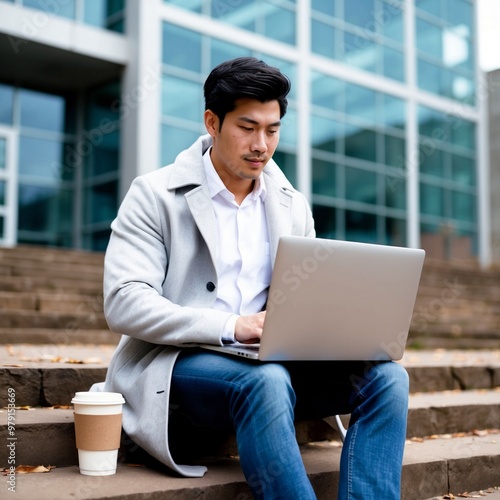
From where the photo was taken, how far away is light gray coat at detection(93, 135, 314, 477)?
7.66ft

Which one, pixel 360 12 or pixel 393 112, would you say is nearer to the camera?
pixel 360 12

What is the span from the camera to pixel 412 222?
17.0m

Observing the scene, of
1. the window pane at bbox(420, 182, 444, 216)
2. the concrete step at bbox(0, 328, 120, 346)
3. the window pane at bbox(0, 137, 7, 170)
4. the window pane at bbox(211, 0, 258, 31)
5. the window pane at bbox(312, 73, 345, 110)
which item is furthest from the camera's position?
the window pane at bbox(420, 182, 444, 216)

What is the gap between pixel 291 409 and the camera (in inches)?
86.5

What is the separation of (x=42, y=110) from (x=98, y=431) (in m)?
12.7

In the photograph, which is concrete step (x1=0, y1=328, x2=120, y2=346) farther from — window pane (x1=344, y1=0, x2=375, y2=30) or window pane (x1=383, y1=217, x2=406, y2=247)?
window pane (x1=344, y1=0, x2=375, y2=30)

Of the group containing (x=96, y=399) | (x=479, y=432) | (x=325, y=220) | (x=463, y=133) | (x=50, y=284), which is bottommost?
(x=479, y=432)

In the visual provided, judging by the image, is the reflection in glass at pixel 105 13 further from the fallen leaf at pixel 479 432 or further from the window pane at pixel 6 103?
the fallen leaf at pixel 479 432

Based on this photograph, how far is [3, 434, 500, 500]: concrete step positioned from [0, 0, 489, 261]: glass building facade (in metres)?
9.86

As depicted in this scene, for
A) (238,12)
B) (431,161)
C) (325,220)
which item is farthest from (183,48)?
(431,161)

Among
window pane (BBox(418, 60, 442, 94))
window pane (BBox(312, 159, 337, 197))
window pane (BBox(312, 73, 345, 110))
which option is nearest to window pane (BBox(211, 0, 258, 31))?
window pane (BBox(312, 73, 345, 110))

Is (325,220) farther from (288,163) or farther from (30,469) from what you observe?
(30,469)

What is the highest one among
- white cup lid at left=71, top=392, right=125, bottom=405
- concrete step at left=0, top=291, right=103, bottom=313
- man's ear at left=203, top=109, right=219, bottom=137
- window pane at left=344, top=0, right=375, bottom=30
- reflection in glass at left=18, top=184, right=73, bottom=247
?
window pane at left=344, top=0, right=375, bottom=30

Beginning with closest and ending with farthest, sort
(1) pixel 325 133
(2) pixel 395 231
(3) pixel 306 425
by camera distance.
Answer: (3) pixel 306 425, (1) pixel 325 133, (2) pixel 395 231
